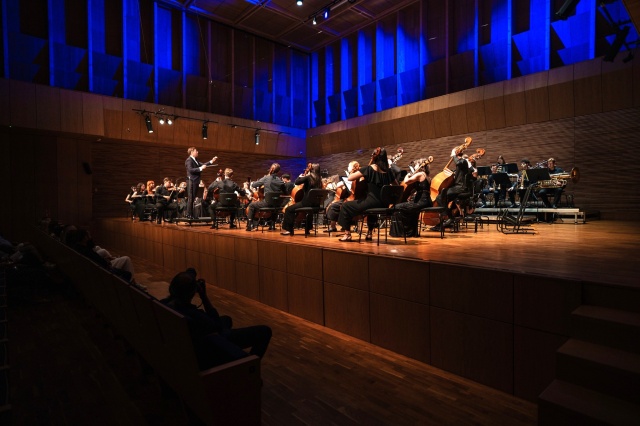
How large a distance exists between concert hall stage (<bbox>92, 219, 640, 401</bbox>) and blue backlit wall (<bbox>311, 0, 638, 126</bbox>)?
672 centimetres

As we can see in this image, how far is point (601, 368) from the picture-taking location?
6.77ft

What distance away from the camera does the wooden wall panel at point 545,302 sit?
2.50 m

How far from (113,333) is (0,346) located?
1.93 m

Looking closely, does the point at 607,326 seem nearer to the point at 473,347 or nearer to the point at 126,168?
the point at 473,347

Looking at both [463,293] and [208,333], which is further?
[463,293]

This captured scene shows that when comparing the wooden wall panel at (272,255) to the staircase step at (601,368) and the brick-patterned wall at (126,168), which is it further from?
the brick-patterned wall at (126,168)

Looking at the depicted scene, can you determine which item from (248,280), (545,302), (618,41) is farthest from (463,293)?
(618,41)

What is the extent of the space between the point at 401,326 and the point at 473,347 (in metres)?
0.66

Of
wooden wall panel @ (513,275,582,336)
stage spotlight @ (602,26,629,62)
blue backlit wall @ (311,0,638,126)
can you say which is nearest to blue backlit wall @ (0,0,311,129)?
blue backlit wall @ (311,0,638,126)

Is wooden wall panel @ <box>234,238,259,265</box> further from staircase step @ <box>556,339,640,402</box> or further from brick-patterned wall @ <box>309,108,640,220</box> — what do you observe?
brick-patterned wall @ <box>309,108,640,220</box>

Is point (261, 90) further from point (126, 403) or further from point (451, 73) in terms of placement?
point (126, 403)

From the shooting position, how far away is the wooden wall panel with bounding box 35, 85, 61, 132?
10.3 metres

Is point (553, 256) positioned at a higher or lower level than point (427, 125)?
lower

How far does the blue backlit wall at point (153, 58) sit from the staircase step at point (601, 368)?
13.5m
